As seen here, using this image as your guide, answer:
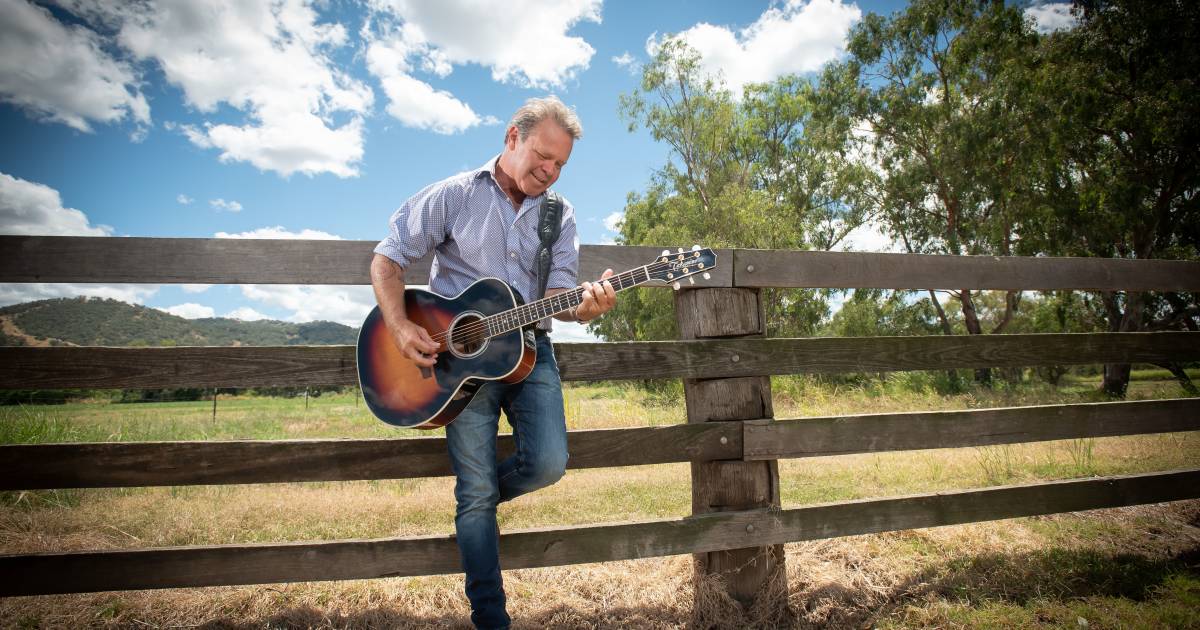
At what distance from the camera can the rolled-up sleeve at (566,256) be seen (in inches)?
104

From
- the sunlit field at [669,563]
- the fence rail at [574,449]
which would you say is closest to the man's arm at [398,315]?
the fence rail at [574,449]

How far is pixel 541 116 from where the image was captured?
8.27 ft

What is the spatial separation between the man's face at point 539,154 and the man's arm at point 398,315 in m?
0.67

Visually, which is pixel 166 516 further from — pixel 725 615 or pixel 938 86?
pixel 938 86

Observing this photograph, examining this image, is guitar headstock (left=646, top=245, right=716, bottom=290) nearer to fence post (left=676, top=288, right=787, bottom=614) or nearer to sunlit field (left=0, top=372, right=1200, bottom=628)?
fence post (left=676, top=288, right=787, bottom=614)

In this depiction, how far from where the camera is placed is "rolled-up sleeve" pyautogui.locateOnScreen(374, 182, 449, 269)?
2480 millimetres

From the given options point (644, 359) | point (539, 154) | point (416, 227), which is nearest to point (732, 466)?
point (644, 359)

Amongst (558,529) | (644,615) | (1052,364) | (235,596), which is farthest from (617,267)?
(1052,364)

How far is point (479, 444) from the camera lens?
243 cm

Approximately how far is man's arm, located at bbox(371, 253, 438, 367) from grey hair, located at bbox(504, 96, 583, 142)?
0.81m

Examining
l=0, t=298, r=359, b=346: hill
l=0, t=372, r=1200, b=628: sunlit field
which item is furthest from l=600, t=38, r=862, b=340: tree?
l=0, t=298, r=359, b=346: hill

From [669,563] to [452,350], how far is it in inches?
81.7

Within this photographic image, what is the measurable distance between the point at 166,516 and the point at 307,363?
3676mm

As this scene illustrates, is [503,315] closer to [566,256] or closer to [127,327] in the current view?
[566,256]
